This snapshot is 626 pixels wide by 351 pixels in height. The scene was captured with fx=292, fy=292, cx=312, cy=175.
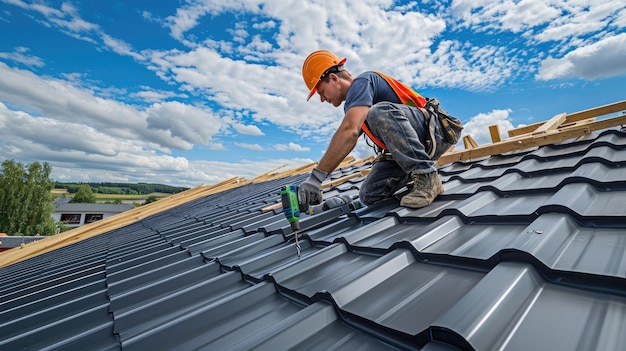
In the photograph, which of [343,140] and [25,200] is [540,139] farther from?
[25,200]

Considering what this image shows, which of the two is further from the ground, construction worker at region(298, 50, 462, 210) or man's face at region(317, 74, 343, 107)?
man's face at region(317, 74, 343, 107)

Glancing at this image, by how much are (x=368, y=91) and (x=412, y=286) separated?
5.01 ft

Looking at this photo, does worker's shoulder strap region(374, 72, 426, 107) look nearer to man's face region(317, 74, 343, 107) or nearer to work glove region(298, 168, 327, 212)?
man's face region(317, 74, 343, 107)

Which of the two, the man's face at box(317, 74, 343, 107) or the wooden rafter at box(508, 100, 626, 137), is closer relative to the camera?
the man's face at box(317, 74, 343, 107)

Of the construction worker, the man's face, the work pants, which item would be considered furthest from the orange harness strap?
the man's face

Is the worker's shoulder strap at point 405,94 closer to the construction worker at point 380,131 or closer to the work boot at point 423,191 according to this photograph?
the construction worker at point 380,131

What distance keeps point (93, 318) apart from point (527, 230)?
2.31 meters

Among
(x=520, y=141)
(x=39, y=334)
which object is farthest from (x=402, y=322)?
(x=520, y=141)

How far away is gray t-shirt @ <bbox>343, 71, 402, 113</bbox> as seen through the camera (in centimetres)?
222

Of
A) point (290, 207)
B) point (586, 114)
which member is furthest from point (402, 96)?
point (586, 114)

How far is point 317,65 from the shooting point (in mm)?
2678

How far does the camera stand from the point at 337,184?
4.81 metres

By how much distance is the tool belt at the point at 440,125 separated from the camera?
2.59 m

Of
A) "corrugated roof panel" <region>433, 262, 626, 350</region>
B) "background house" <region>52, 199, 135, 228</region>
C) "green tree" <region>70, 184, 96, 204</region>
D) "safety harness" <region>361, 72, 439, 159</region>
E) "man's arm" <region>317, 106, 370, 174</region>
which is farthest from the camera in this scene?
"green tree" <region>70, 184, 96, 204</region>
